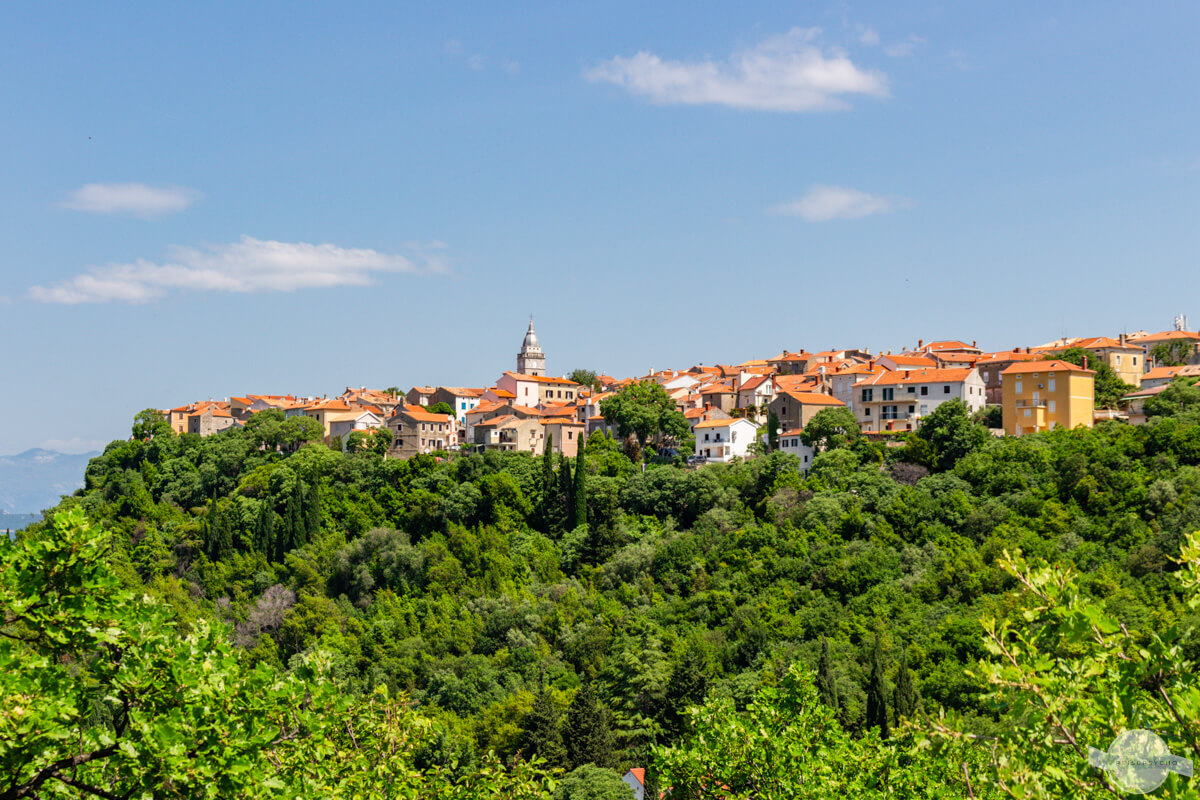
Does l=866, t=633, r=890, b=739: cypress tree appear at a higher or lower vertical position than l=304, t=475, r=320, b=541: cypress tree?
lower

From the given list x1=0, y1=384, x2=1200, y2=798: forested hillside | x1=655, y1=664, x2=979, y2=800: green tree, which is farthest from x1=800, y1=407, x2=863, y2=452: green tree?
x1=655, y1=664, x2=979, y2=800: green tree

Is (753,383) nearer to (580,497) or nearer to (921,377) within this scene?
(921,377)

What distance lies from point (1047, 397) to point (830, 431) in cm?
1217

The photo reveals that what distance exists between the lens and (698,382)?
9188 cm

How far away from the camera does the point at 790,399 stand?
66.8 m

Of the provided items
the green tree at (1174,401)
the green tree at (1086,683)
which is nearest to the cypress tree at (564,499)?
the green tree at (1174,401)

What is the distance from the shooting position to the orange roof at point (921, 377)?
63.1 meters

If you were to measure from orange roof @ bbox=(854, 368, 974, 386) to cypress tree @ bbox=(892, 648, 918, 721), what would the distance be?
30.6 metres

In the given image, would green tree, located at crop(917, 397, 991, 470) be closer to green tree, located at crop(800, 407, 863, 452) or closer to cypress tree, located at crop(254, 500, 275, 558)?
green tree, located at crop(800, 407, 863, 452)

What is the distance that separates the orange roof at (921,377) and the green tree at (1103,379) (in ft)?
20.9

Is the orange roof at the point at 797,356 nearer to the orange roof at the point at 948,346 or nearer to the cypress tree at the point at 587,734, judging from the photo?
the orange roof at the point at 948,346

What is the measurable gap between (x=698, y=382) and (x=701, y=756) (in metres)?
77.3

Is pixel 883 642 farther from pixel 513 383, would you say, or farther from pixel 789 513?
pixel 513 383

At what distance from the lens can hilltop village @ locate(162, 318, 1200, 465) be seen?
59.5 metres
